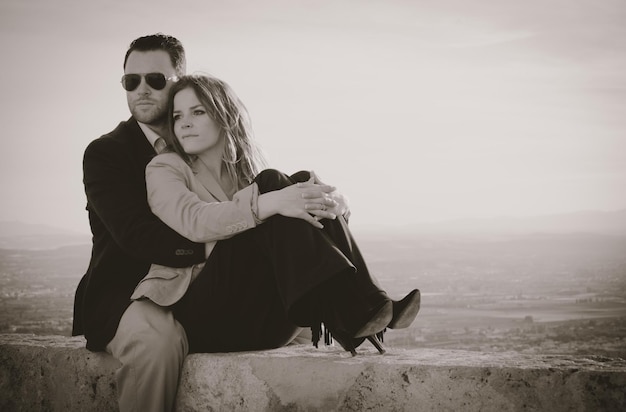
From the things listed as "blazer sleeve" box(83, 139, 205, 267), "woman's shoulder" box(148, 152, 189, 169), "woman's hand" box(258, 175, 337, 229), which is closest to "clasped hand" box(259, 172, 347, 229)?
"woman's hand" box(258, 175, 337, 229)

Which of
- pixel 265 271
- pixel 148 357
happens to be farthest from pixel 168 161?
pixel 148 357

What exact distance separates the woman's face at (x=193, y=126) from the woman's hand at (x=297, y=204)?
0.57 meters

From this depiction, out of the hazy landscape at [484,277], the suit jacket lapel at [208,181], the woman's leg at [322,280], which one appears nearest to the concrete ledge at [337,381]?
the woman's leg at [322,280]

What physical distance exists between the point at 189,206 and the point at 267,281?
44 centimetres

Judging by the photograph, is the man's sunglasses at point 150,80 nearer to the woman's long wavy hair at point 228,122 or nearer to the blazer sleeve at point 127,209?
the woman's long wavy hair at point 228,122

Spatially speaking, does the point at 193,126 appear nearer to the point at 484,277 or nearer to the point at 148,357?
the point at 148,357

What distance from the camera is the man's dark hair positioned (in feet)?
12.7

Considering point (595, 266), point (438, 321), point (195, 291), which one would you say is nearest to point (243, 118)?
point (195, 291)

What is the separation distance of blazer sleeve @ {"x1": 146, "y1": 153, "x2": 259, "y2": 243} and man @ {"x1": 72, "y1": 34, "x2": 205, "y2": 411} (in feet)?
0.24

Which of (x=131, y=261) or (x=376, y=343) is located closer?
(x=376, y=343)

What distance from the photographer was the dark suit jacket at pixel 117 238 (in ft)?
9.71

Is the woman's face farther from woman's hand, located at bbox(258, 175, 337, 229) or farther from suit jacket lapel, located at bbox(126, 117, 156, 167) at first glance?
A: woman's hand, located at bbox(258, 175, 337, 229)

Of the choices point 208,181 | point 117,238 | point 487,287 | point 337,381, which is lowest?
point 487,287

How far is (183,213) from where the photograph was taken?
9.60ft
